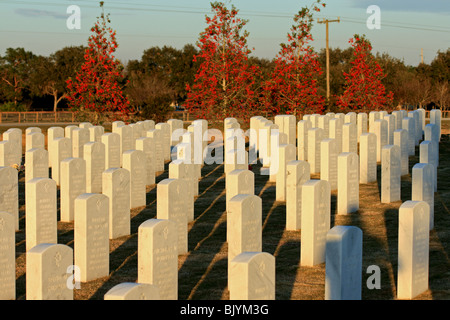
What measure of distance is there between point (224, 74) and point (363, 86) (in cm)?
754

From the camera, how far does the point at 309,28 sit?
28.3 metres

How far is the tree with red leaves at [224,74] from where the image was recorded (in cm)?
2741

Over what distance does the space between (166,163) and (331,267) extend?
13.3 m

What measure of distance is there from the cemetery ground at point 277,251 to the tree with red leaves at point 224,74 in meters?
11.7

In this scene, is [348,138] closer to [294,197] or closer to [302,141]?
[302,141]

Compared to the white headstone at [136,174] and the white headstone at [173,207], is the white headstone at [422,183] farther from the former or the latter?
the white headstone at [136,174]

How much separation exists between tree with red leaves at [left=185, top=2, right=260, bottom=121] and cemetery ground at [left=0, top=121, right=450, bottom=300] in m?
11.7

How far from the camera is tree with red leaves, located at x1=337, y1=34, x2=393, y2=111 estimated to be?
3164cm

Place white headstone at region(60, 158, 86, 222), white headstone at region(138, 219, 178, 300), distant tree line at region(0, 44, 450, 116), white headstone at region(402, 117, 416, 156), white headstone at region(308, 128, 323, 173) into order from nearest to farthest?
white headstone at region(138, 219, 178, 300)
white headstone at region(60, 158, 86, 222)
white headstone at region(308, 128, 323, 173)
white headstone at region(402, 117, 416, 156)
distant tree line at region(0, 44, 450, 116)

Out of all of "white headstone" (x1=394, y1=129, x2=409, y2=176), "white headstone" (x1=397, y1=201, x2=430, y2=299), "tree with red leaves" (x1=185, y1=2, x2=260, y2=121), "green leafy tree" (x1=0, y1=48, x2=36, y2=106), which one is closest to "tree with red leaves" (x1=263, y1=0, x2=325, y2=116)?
"tree with red leaves" (x1=185, y1=2, x2=260, y2=121)

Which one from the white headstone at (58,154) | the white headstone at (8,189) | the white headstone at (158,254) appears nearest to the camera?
the white headstone at (158,254)

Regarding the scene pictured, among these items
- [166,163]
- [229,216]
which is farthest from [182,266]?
[166,163]

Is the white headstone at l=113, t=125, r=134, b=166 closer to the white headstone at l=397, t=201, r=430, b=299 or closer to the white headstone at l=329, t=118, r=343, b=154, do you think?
the white headstone at l=329, t=118, r=343, b=154

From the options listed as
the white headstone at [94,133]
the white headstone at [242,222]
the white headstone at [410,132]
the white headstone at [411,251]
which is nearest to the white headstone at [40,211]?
the white headstone at [242,222]
